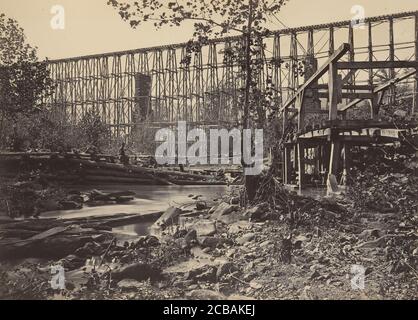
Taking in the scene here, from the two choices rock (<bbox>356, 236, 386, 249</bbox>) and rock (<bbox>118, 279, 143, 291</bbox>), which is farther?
rock (<bbox>356, 236, 386, 249</bbox>)

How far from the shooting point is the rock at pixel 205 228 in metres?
6.42

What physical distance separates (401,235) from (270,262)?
5.17 ft

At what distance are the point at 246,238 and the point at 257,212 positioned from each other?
80 cm

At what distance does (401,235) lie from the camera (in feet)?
16.7

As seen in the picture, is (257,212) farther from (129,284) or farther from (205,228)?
(129,284)

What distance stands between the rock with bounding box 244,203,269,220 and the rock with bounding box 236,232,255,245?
24.0 inches

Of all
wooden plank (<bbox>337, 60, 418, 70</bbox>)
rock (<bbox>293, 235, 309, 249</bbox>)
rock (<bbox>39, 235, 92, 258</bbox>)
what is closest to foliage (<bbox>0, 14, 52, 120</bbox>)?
rock (<bbox>39, 235, 92, 258</bbox>)

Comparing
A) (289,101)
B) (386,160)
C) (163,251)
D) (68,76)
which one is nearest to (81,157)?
(289,101)

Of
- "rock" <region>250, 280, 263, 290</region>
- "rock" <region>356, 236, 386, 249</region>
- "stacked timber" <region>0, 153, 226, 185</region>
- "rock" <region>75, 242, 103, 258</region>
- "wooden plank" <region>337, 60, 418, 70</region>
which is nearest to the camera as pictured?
"rock" <region>250, 280, 263, 290</region>

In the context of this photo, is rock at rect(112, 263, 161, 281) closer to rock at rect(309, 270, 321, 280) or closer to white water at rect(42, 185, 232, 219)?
rock at rect(309, 270, 321, 280)

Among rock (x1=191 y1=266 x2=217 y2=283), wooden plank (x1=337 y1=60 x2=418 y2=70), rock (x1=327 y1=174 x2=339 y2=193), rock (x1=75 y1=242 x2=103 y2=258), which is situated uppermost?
wooden plank (x1=337 y1=60 x2=418 y2=70)

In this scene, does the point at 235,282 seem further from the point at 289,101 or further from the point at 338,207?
the point at 289,101

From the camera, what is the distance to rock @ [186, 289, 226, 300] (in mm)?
4934

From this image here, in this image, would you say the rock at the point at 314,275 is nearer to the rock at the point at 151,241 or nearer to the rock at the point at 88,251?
the rock at the point at 151,241
